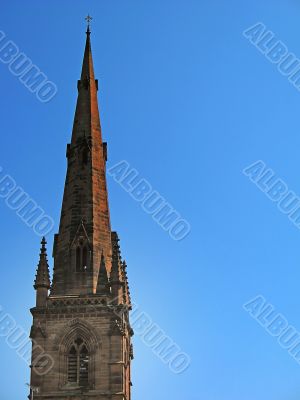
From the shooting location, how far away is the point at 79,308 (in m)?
47.4

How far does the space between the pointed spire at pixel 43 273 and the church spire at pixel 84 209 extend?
53cm

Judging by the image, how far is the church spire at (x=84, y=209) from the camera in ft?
161

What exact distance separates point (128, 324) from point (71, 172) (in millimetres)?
9706

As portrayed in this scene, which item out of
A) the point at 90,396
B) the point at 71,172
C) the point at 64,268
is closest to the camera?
the point at 90,396

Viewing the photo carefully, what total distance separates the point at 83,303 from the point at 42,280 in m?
2.86

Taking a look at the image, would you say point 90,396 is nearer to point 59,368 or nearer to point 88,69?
point 59,368

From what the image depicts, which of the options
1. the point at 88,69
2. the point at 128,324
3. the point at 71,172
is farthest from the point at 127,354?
the point at 88,69

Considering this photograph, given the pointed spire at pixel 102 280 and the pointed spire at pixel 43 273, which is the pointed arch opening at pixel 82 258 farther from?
the pointed spire at pixel 43 273

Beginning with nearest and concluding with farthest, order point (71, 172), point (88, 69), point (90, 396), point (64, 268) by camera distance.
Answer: point (90, 396) < point (64, 268) < point (71, 172) < point (88, 69)

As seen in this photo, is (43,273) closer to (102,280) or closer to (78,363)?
(102,280)

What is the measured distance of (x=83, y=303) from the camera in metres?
47.5

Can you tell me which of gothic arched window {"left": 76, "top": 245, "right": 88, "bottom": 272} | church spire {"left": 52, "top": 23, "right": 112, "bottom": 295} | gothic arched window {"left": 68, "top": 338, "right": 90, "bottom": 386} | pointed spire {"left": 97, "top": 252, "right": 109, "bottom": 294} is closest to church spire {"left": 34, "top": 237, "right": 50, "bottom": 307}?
church spire {"left": 52, "top": 23, "right": 112, "bottom": 295}

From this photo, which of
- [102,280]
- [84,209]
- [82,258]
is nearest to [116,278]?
[102,280]

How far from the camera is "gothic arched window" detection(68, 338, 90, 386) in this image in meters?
45.9
